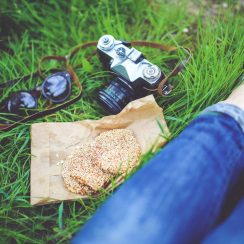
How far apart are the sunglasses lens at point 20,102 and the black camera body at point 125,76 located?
1.26 feet

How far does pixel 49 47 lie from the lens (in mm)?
2045

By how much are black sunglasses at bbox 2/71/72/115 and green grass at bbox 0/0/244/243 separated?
0.08 meters

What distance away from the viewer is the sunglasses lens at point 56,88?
1837 mm

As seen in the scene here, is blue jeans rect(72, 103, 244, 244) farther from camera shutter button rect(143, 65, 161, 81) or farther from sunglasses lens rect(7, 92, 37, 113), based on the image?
sunglasses lens rect(7, 92, 37, 113)

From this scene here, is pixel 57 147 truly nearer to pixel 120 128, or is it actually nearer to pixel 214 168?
pixel 120 128

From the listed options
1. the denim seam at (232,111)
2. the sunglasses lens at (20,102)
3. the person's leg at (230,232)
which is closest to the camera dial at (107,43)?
the sunglasses lens at (20,102)

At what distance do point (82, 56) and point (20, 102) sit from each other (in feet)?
1.36

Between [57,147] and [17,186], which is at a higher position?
[57,147]

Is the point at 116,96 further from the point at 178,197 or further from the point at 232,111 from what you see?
the point at 178,197

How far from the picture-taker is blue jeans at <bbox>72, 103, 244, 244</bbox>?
94cm

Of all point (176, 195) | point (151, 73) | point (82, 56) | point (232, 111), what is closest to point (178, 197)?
point (176, 195)

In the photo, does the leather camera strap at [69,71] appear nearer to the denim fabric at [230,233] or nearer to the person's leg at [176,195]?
the person's leg at [176,195]

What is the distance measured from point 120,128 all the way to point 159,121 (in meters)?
0.19

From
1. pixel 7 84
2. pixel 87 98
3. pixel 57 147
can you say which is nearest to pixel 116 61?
pixel 87 98
